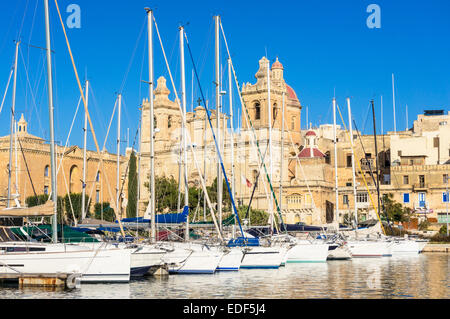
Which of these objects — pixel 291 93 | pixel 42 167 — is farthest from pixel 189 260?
pixel 291 93

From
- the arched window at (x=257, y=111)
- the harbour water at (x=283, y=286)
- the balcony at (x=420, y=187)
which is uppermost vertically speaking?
the arched window at (x=257, y=111)

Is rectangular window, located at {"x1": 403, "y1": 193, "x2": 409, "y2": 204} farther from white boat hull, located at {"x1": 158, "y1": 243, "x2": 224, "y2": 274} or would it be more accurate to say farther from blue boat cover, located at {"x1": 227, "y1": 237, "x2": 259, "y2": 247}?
white boat hull, located at {"x1": 158, "y1": 243, "x2": 224, "y2": 274}

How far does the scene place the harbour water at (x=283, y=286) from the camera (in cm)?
2330


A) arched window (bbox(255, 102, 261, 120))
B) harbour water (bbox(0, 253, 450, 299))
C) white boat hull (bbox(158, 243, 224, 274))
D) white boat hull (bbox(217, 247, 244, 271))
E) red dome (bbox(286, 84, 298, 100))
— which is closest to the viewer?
harbour water (bbox(0, 253, 450, 299))

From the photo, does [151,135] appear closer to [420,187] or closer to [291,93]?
[420,187]

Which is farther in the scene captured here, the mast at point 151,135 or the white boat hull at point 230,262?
the white boat hull at point 230,262

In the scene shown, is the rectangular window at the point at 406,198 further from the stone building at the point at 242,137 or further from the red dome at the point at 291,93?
the red dome at the point at 291,93

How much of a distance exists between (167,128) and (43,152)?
25419mm

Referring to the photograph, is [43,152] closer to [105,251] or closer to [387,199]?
[387,199]

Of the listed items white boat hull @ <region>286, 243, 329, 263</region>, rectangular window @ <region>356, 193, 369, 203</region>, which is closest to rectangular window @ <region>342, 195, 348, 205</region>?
rectangular window @ <region>356, 193, 369, 203</region>

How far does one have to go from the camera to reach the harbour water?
2330 cm

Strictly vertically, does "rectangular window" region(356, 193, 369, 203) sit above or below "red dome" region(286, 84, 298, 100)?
below

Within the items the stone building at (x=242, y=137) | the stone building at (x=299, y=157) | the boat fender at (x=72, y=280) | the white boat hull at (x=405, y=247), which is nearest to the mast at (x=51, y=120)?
the boat fender at (x=72, y=280)

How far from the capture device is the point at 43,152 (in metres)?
72.8
